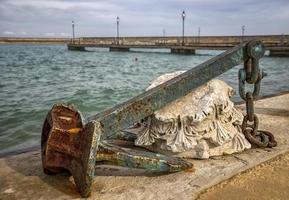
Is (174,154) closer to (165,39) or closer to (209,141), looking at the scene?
(209,141)

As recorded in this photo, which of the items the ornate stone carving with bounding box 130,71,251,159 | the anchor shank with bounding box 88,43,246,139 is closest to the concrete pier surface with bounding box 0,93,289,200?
the ornate stone carving with bounding box 130,71,251,159

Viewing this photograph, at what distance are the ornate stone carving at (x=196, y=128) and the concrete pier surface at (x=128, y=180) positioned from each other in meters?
0.10

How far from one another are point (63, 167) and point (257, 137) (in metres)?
1.86

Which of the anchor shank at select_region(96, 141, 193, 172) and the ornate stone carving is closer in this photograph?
the anchor shank at select_region(96, 141, 193, 172)

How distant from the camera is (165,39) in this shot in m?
72.7

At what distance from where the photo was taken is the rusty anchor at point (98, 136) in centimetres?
229

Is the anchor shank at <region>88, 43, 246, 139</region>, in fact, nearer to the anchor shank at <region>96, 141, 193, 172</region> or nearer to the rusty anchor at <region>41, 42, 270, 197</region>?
the rusty anchor at <region>41, 42, 270, 197</region>

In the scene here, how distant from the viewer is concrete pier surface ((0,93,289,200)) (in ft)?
8.04

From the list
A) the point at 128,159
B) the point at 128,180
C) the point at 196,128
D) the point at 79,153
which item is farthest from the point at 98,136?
the point at 196,128

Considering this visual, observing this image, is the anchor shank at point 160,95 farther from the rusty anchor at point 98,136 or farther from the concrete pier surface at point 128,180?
the concrete pier surface at point 128,180

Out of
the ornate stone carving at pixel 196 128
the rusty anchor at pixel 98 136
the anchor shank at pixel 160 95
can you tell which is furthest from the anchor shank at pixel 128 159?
the ornate stone carving at pixel 196 128

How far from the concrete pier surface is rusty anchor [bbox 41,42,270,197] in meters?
0.10

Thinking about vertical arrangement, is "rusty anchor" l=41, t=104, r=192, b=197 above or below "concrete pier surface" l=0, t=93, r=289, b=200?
above

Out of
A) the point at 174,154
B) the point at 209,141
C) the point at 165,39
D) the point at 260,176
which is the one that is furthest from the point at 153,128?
the point at 165,39
